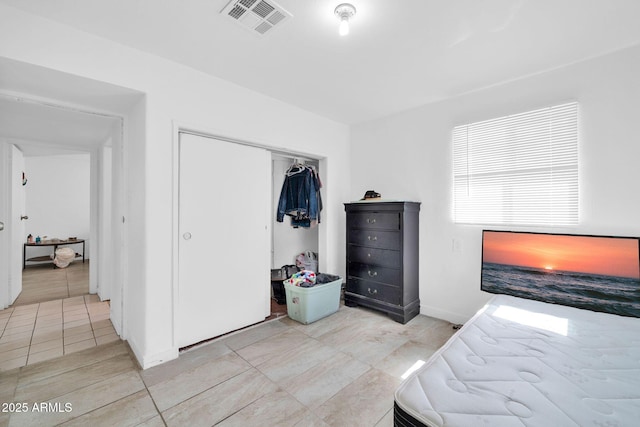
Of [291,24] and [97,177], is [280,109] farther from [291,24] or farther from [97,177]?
[97,177]

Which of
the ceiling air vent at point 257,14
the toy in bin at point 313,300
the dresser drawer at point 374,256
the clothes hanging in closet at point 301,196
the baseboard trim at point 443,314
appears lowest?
the baseboard trim at point 443,314

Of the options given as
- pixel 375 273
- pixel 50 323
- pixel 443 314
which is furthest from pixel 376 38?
pixel 50 323

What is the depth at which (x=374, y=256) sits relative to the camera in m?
3.10

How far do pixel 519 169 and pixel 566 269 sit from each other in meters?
0.93

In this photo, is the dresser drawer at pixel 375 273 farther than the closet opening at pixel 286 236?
No

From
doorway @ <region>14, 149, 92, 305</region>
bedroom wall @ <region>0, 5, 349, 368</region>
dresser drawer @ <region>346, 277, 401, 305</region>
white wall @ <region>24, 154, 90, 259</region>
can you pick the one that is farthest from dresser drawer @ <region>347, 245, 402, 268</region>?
white wall @ <region>24, 154, 90, 259</region>

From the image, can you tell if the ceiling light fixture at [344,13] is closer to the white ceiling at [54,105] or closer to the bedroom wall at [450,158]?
the white ceiling at [54,105]

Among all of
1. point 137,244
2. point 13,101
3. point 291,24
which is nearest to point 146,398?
point 137,244

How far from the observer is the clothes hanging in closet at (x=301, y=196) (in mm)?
3459

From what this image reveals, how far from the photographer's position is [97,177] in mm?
3670

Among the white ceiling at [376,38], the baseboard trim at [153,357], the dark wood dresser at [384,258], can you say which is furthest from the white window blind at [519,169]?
the baseboard trim at [153,357]

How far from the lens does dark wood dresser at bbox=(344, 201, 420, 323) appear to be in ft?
9.45

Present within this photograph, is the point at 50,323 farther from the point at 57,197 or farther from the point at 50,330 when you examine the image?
the point at 57,197

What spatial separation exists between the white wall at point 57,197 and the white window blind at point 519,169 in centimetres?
771
